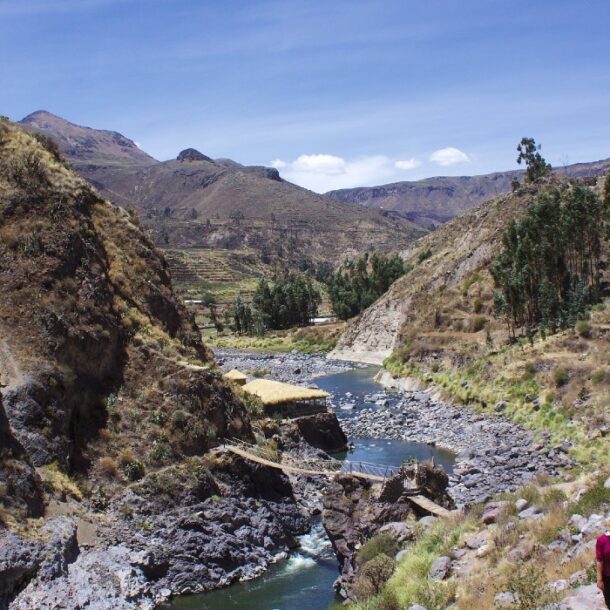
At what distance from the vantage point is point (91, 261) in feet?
117

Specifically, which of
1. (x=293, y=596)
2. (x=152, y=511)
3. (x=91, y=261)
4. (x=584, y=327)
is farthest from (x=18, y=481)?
(x=584, y=327)

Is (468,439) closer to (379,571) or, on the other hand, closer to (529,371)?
(529,371)

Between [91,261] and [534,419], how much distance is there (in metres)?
28.3

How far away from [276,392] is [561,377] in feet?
61.2

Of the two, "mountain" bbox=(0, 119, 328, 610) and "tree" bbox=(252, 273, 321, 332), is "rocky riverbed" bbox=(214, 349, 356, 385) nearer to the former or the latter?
"tree" bbox=(252, 273, 321, 332)

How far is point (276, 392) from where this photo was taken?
47.3 metres

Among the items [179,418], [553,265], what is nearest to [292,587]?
[179,418]

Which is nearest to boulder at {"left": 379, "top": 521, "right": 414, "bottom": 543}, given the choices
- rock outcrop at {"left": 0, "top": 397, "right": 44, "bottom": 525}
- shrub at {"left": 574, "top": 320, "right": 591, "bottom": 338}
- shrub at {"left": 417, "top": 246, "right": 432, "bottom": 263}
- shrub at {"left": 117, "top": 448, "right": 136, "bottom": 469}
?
shrub at {"left": 117, "top": 448, "right": 136, "bottom": 469}

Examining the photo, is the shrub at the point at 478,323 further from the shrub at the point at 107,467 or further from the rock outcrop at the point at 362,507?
the shrub at the point at 107,467

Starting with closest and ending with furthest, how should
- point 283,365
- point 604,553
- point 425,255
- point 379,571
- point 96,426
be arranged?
1. point 604,553
2. point 379,571
3. point 96,426
4. point 283,365
5. point 425,255

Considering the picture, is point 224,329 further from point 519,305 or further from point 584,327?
point 584,327

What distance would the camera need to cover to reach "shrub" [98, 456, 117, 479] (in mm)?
29438

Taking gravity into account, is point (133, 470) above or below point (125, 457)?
below

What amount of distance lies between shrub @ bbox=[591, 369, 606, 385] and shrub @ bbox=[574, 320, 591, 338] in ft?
26.5
